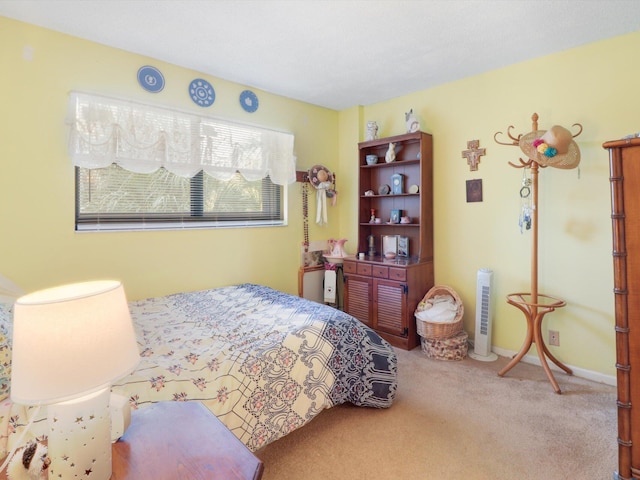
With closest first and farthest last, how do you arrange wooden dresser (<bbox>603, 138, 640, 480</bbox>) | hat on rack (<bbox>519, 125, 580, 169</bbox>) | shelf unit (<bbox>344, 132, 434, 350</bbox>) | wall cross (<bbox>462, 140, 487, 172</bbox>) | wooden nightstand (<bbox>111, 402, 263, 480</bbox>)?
wooden nightstand (<bbox>111, 402, 263, 480</bbox>) < wooden dresser (<bbox>603, 138, 640, 480</bbox>) < hat on rack (<bbox>519, 125, 580, 169</bbox>) < wall cross (<bbox>462, 140, 487, 172</bbox>) < shelf unit (<bbox>344, 132, 434, 350</bbox>)

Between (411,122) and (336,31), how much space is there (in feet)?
4.45

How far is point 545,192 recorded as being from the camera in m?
2.82

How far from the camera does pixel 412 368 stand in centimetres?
286

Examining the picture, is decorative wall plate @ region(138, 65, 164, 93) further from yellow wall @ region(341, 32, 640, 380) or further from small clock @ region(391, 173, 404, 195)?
yellow wall @ region(341, 32, 640, 380)

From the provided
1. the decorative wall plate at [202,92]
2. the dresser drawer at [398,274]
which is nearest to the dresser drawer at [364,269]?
the dresser drawer at [398,274]

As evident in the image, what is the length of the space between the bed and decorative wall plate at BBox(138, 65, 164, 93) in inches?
68.1

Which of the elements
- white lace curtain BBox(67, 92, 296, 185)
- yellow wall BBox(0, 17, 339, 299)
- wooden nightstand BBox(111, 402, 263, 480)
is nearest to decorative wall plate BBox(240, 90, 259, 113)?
yellow wall BBox(0, 17, 339, 299)

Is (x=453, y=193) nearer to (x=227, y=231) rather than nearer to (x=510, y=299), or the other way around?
(x=510, y=299)

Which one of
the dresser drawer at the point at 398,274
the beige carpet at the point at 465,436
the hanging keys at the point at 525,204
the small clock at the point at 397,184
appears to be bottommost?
the beige carpet at the point at 465,436

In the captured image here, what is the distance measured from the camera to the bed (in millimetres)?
1532

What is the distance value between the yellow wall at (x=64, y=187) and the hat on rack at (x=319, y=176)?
881mm

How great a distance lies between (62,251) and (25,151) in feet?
2.31

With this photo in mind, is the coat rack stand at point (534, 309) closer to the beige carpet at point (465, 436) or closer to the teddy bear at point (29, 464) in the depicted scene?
the beige carpet at point (465, 436)

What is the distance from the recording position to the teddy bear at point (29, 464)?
0.83 meters
